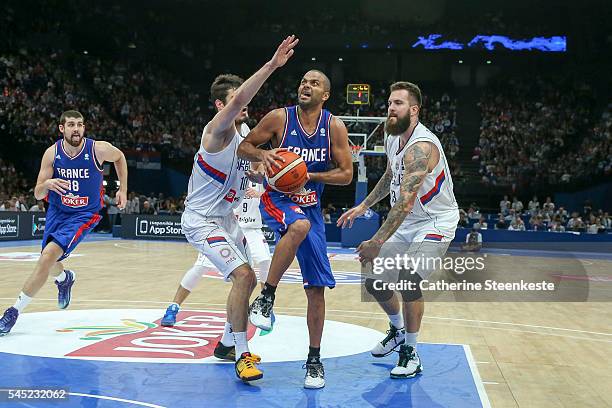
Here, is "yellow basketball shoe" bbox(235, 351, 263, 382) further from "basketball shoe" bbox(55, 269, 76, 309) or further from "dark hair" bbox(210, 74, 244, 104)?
"basketball shoe" bbox(55, 269, 76, 309)

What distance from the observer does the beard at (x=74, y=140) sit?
23.9 feet

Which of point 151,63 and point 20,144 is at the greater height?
point 151,63

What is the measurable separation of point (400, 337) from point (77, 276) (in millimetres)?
7994

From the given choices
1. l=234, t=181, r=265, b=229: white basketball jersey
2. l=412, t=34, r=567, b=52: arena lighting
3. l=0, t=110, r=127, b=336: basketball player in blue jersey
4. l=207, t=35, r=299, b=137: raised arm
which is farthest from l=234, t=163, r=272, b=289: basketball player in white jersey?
l=412, t=34, r=567, b=52: arena lighting

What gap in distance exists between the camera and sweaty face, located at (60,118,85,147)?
7227 mm

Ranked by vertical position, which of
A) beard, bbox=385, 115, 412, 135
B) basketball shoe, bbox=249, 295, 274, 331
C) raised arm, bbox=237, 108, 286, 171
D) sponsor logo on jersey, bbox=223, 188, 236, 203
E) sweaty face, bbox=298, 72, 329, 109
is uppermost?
sweaty face, bbox=298, 72, 329, 109

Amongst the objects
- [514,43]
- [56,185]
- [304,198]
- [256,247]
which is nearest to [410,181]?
[304,198]

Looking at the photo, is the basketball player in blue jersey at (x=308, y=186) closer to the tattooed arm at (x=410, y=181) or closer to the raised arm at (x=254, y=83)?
the raised arm at (x=254, y=83)

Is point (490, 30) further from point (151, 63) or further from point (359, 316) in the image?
point (359, 316)

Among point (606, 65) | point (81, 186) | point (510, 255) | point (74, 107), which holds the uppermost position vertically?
point (606, 65)

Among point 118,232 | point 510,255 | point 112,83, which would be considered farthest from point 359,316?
point 112,83

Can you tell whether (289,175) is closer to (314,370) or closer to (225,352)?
(314,370)

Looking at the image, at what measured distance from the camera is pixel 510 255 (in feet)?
71.8

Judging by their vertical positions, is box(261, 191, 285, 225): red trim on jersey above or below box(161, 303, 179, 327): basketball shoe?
above
